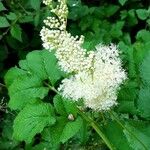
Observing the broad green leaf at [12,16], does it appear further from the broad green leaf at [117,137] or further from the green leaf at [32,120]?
the broad green leaf at [117,137]

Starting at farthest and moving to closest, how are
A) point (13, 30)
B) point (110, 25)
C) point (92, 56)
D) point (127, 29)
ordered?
point (127, 29)
point (110, 25)
point (13, 30)
point (92, 56)

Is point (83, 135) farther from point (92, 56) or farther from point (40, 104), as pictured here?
point (92, 56)

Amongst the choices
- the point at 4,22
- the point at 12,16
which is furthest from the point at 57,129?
the point at 12,16

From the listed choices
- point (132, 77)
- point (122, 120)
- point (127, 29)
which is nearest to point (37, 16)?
point (127, 29)

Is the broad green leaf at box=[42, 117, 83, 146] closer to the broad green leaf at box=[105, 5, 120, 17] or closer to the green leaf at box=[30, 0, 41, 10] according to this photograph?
the green leaf at box=[30, 0, 41, 10]

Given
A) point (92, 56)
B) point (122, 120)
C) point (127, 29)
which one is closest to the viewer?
point (92, 56)

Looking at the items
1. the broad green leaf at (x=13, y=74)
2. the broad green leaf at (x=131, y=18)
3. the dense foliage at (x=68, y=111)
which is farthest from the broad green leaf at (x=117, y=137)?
the broad green leaf at (x=131, y=18)
